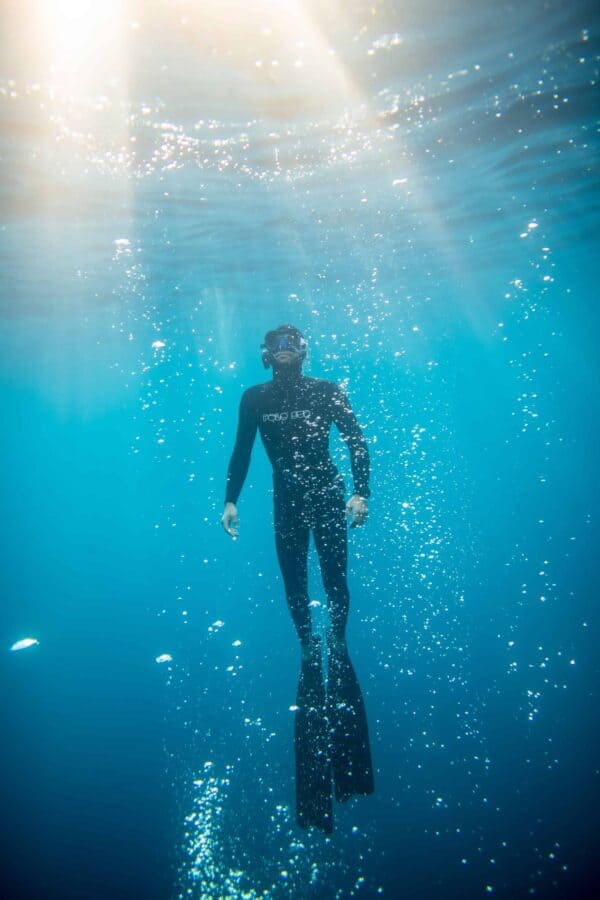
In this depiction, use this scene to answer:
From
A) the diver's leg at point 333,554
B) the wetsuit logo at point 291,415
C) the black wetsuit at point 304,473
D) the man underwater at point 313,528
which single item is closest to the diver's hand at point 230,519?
the man underwater at point 313,528

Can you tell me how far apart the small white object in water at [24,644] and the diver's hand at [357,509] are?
12.0 m

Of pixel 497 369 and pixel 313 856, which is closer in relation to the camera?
pixel 313 856

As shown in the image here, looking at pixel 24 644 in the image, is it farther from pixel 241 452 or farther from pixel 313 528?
pixel 313 528

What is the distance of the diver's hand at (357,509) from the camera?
15.5 feet

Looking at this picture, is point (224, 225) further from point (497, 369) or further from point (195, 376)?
point (497, 369)

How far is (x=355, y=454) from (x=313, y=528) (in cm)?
95

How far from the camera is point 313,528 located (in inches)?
193

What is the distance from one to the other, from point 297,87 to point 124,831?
32.5 ft

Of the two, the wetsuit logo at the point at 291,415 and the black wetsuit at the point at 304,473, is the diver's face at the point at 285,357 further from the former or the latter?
the wetsuit logo at the point at 291,415

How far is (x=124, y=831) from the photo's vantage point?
479cm

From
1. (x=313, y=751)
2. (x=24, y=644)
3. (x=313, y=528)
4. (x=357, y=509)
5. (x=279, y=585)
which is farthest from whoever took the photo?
(x=279, y=585)

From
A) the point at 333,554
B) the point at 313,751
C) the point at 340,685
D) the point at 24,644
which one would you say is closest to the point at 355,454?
the point at 333,554

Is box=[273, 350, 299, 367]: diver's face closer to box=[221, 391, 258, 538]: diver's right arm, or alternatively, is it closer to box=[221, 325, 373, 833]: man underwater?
box=[221, 325, 373, 833]: man underwater

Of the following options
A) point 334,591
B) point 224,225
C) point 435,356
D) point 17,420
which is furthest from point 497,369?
point 334,591
